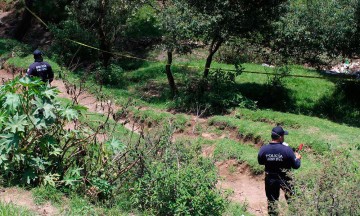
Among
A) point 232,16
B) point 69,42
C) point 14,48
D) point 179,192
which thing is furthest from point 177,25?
point 179,192

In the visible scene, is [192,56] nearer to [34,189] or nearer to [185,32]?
[185,32]

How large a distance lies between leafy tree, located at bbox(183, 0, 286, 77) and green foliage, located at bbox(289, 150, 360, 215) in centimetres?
788

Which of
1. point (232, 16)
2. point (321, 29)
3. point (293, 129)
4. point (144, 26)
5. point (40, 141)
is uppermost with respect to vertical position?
point (232, 16)

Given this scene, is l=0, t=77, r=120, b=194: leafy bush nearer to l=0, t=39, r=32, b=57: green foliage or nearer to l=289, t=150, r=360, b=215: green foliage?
l=289, t=150, r=360, b=215: green foliage

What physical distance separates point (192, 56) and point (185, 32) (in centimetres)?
554

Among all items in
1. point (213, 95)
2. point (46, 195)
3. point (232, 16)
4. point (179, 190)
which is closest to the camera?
point (179, 190)

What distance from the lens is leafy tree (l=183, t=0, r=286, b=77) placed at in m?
13.4

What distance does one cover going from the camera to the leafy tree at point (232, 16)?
13.4 meters

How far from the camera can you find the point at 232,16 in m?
13.4

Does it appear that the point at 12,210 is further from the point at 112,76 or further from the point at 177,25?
the point at 112,76

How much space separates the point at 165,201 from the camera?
6219 millimetres

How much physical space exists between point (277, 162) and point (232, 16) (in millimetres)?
7421

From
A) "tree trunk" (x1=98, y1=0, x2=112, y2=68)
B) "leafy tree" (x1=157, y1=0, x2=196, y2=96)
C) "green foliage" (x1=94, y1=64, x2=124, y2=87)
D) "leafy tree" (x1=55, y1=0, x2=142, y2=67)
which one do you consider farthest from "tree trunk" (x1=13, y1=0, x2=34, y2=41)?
"leafy tree" (x1=157, y1=0, x2=196, y2=96)

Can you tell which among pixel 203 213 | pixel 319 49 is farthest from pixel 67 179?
pixel 319 49
